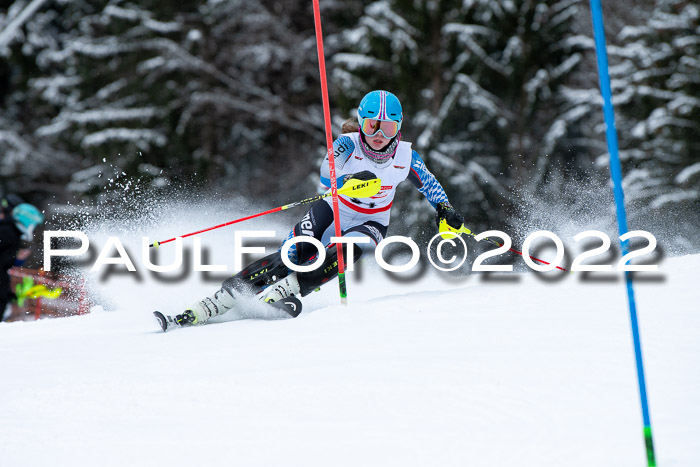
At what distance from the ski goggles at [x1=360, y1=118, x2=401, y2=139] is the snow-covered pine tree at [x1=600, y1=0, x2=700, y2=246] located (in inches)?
345

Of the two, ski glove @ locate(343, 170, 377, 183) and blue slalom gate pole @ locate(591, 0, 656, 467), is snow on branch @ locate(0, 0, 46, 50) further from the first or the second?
blue slalom gate pole @ locate(591, 0, 656, 467)

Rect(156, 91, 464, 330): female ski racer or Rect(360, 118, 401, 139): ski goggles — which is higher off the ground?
Rect(360, 118, 401, 139): ski goggles

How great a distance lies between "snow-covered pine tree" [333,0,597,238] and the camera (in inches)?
554

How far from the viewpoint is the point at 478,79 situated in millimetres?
14391

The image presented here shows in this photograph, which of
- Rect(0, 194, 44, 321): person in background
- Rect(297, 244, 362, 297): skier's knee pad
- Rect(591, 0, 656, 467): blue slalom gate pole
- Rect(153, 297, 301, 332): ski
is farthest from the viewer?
Rect(0, 194, 44, 321): person in background

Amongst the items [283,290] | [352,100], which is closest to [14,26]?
[352,100]

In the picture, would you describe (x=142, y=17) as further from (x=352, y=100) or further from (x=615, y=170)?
(x=615, y=170)

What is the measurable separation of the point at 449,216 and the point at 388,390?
2674mm

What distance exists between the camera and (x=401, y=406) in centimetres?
280

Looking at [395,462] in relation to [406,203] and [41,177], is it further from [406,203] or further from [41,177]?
[41,177]

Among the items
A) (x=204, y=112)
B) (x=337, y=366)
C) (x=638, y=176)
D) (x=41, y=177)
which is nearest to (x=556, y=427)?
(x=337, y=366)

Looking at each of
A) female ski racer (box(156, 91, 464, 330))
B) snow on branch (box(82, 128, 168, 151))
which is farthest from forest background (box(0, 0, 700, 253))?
female ski racer (box(156, 91, 464, 330))

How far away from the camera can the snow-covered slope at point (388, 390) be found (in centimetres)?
250

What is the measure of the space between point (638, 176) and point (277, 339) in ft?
36.9
